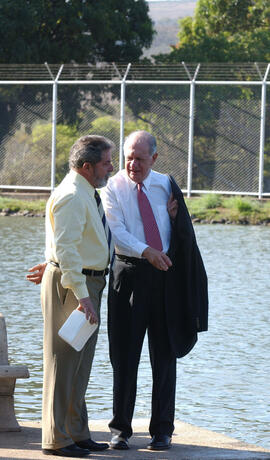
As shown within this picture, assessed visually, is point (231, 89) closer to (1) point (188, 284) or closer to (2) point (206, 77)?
(2) point (206, 77)

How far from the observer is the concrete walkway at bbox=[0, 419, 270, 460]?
5074 mm

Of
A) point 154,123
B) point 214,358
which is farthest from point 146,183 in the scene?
point 154,123

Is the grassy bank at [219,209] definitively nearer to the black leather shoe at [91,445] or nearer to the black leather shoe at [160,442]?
the black leather shoe at [160,442]

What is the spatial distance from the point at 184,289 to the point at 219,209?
58.0ft

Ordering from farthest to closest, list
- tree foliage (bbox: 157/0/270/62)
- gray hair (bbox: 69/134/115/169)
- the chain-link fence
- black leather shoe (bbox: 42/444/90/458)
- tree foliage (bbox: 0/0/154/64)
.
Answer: tree foliage (bbox: 157/0/270/62) < tree foliage (bbox: 0/0/154/64) < the chain-link fence < gray hair (bbox: 69/134/115/169) < black leather shoe (bbox: 42/444/90/458)

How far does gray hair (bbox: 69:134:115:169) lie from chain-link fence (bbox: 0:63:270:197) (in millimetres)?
18476

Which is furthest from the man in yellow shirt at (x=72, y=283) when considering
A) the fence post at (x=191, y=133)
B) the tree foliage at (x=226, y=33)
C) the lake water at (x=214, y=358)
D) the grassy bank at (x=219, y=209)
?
the tree foliage at (x=226, y=33)

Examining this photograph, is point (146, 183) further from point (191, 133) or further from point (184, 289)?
point (191, 133)

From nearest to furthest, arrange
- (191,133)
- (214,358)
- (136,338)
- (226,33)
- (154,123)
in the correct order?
(136,338)
(214,358)
(191,133)
(154,123)
(226,33)

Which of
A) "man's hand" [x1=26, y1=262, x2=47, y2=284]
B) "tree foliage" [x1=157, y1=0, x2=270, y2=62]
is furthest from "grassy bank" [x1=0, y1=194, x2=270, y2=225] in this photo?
"man's hand" [x1=26, y1=262, x2=47, y2=284]

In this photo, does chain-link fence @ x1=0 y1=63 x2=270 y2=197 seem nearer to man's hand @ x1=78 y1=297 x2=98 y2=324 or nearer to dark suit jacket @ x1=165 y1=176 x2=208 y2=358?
dark suit jacket @ x1=165 y1=176 x2=208 y2=358

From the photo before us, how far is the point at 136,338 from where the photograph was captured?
5438 millimetres

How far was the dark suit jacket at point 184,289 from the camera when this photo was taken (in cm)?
549

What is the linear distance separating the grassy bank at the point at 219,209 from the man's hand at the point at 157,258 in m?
16.6
